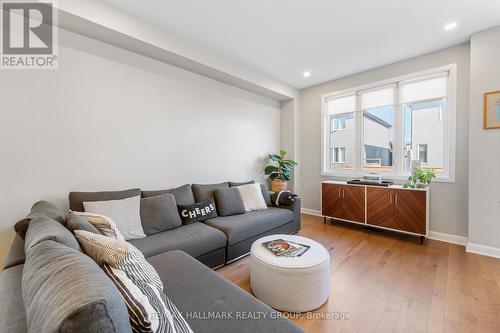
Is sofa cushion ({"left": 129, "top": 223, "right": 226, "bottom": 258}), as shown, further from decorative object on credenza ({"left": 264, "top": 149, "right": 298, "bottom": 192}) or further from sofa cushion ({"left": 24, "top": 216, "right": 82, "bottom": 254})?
decorative object on credenza ({"left": 264, "top": 149, "right": 298, "bottom": 192})

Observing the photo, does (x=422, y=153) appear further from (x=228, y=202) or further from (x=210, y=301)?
(x=210, y=301)

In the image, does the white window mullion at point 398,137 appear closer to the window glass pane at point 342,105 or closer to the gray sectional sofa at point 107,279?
the window glass pane at point 342,105

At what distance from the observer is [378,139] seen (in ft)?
12.4

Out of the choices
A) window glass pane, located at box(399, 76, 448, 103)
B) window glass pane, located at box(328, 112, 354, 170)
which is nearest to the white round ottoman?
window glass pane, located at box(328, 112, 354, 170)

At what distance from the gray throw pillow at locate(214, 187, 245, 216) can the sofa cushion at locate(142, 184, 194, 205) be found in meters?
0.36

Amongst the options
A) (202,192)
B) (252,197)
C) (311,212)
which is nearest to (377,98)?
(311,212)

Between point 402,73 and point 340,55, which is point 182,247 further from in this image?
point 402,73

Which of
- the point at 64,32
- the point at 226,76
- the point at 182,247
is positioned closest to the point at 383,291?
the point at 182,247

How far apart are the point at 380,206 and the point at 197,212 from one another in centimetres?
272

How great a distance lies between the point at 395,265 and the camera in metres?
2.38

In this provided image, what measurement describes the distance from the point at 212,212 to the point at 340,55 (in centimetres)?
295

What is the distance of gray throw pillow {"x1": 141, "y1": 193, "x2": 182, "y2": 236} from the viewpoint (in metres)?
2.25

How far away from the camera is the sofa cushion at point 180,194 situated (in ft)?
8.42

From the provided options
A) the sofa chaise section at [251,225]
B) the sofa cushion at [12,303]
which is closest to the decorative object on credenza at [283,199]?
the sofa chaise section at [251,225]
